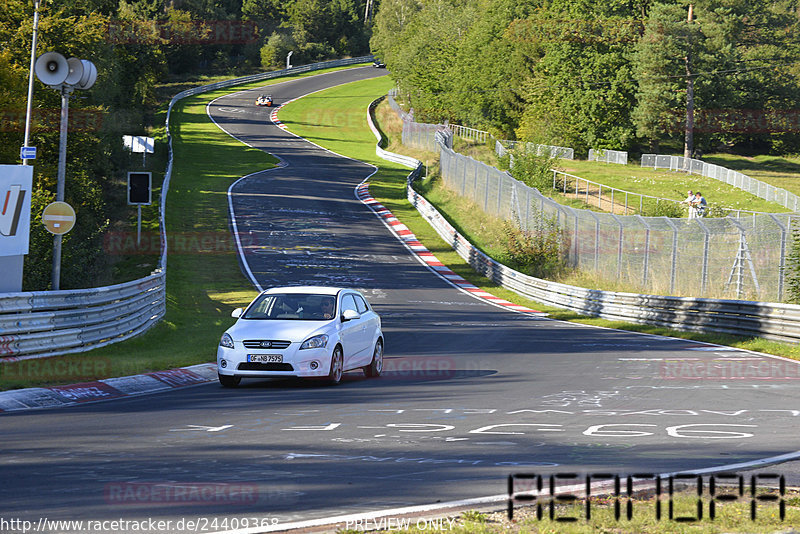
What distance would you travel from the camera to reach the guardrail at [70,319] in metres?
15.5

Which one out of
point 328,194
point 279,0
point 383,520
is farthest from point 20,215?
point 279,0

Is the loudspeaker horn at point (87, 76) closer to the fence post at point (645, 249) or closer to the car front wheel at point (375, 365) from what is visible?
the car front wheel at point (375, 365)

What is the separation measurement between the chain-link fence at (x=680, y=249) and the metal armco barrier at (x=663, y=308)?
1.75m

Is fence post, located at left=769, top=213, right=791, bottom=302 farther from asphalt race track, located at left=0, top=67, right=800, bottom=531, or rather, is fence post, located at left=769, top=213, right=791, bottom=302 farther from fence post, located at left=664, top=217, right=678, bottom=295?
fence post, located at left=664, top=217, right=678, bottom=295

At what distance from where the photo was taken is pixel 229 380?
47.2 ft

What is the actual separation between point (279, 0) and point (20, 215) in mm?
162307

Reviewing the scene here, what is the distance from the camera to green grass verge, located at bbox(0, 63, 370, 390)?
1550cm

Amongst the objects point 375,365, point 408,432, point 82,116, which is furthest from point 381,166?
point 408,432

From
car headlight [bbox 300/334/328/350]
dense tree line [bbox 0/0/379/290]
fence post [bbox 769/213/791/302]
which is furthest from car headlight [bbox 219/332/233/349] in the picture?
fence post [bbox 769/213/791/302]

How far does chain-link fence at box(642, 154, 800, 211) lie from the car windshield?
4994 centimetres

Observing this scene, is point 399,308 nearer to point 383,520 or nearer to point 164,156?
point 383,520
